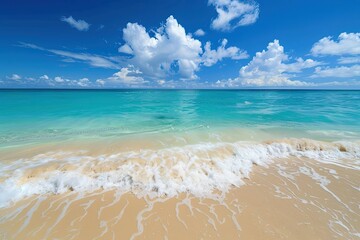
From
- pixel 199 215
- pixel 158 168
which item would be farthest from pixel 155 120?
pixel 199 215

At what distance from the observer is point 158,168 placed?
19.5 feet

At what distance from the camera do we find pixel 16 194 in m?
4.61

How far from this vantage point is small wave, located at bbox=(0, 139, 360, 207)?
16.3 feet

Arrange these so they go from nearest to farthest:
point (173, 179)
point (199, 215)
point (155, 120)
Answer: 1. point (199, 215)
2. point (173, 179)
3. point (155, 120)

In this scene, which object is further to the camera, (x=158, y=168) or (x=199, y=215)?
(x=158, y=168)

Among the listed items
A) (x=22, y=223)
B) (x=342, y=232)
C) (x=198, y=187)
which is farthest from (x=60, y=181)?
(x=342, y=232)

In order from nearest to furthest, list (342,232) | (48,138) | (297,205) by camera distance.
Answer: (342,232), (297,205), (48,138)

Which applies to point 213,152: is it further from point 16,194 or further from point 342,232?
point 16,194

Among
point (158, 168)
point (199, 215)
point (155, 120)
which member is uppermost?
point (158, 168)

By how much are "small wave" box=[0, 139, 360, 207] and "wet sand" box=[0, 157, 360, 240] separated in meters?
0.36

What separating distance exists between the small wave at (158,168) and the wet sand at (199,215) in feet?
1.17

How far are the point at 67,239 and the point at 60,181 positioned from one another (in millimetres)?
2301

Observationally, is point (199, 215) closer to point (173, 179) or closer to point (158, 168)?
point (173, 179)

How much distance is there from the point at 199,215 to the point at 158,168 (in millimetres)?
2407
